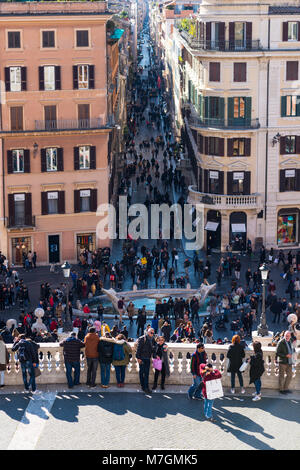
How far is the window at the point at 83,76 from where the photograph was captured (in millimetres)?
61156

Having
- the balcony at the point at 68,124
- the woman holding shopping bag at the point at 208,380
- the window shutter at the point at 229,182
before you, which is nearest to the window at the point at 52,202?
the balcony at the point at 68,124

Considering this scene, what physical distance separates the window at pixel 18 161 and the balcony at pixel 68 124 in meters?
1.86

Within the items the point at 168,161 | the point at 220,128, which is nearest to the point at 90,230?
the point at 220,128

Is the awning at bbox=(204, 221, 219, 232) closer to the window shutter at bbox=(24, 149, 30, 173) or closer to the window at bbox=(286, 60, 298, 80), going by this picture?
the window at bbox=(286, 60, 298, 80)

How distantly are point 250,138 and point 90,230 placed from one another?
12219mm

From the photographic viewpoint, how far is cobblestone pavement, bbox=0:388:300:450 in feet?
71.3

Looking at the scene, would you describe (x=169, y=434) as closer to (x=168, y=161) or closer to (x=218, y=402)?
(x=218, y=402)

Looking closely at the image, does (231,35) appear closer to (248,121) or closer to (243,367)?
(248,121)

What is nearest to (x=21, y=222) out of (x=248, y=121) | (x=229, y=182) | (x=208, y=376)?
(x=229, y=182)

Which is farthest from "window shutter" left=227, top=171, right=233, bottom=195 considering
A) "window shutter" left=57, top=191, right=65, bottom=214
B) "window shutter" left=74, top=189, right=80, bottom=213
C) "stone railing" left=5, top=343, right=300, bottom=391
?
"stone railing" left=5, top=343, right=300, bottom=391

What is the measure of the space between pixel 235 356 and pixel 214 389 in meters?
1.87

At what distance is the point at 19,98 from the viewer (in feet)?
198

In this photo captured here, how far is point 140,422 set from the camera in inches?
902
